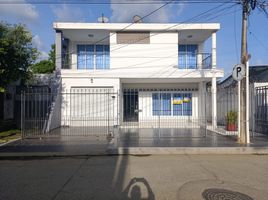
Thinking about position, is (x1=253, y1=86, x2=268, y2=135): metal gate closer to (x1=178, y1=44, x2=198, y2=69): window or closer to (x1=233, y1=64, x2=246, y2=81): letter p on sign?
(x1=233, y1=64, x2=246, y2=81): letter p on sign

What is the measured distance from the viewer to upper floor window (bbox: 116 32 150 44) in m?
21.9

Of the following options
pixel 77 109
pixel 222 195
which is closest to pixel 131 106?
pixel 77 109

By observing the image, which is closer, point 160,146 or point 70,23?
point 160,146

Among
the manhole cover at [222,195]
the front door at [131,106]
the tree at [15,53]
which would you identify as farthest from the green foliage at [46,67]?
the manhole cover at [222,195]

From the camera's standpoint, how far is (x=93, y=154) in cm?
1095

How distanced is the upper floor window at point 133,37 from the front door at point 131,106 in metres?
3.94

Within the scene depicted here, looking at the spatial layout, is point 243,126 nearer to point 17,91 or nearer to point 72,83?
point 72,83

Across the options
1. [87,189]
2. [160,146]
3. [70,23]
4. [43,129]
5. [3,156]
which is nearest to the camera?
[87,189]

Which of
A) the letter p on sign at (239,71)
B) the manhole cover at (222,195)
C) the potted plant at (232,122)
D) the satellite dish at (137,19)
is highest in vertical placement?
the satellite dish at (137,19)

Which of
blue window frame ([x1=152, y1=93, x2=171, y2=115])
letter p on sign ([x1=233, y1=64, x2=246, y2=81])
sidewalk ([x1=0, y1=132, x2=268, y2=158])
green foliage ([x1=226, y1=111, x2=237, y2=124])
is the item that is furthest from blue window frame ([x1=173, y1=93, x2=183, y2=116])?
letter p on sign ([x1=233, y1=64, x2=246, y2=81])

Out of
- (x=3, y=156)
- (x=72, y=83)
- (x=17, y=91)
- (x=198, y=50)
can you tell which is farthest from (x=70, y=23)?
(x=3, y=156)

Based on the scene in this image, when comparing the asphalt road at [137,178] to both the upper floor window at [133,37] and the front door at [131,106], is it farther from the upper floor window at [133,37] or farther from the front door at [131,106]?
the upper floor window at [133,37]

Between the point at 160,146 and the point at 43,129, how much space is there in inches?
A: 320

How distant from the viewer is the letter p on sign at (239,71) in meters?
12.4
